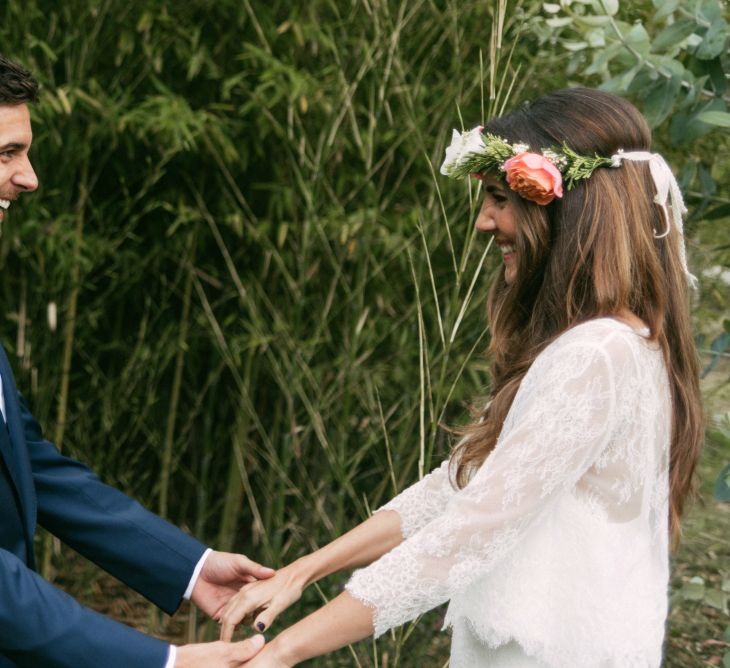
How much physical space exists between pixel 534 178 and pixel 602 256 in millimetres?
158

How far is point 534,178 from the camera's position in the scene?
1.74 meters

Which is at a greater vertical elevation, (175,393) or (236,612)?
(236,612)

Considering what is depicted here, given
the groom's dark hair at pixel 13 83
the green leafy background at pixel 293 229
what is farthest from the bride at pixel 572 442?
the green leafy background at pixel 293 229

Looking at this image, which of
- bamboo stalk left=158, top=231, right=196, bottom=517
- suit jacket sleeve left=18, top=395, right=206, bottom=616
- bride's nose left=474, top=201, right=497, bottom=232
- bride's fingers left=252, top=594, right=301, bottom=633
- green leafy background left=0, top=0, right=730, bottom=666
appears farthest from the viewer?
bamboo stalk left=158, top=231, right=196, bottom=517

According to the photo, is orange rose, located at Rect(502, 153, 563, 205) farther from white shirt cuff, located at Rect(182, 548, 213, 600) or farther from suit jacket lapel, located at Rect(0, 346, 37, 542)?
white shirt cuff, located at Rect(182, 548, 213, 600)

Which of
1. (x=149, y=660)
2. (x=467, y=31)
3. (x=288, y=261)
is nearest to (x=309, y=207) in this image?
(x=288, y=261)

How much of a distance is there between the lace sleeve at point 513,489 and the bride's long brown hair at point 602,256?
0.42ft

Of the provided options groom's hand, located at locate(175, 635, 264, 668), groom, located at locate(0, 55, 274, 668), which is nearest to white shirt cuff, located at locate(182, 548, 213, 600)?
groom, located at locate(0, 55, 274, 668)

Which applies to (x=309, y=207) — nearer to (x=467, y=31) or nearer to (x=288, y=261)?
(x=288, y=261)

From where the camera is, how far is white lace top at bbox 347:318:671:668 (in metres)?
1.65

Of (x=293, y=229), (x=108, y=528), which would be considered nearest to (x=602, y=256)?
(x=108, y=528)

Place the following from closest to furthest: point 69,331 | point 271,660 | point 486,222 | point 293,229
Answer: point 271,660, point 486,222, point 293,229, point 69,331

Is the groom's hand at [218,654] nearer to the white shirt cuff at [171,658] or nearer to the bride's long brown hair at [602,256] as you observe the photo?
the white shirt cuff at [171,658]

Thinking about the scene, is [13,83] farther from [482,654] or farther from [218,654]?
[482,654]
